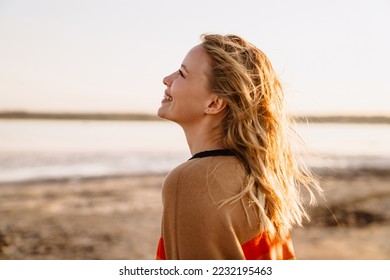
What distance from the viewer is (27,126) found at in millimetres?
15125

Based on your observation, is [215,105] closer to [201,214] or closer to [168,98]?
[168,98]

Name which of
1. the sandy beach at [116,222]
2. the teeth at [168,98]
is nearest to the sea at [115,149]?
the sandy beach at [116,222]

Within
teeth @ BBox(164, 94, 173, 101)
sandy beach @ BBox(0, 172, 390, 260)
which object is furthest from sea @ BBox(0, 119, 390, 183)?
teeth @ BBox(164, 94, 173, 101)

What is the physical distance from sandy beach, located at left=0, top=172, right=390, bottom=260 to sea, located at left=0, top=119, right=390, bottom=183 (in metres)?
0.77

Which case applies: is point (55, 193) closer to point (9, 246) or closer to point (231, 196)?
point (9, 246)

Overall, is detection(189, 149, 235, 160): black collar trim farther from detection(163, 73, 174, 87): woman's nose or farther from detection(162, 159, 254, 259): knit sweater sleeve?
detection(163, 73, 174, 87): woman's nose

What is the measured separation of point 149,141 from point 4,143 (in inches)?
145

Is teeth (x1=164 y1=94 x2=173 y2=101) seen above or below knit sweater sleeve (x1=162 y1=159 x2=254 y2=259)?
above

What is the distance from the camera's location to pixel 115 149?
12.0 m

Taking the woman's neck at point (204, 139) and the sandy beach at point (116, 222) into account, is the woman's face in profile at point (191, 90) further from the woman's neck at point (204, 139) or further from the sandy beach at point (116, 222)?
the sandy beach at point (116, 222)

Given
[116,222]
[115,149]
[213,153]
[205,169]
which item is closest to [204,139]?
[213,153]

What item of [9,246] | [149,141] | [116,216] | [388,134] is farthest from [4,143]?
[388,134]

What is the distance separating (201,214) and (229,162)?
21 centimetres

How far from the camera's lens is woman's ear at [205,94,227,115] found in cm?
193
